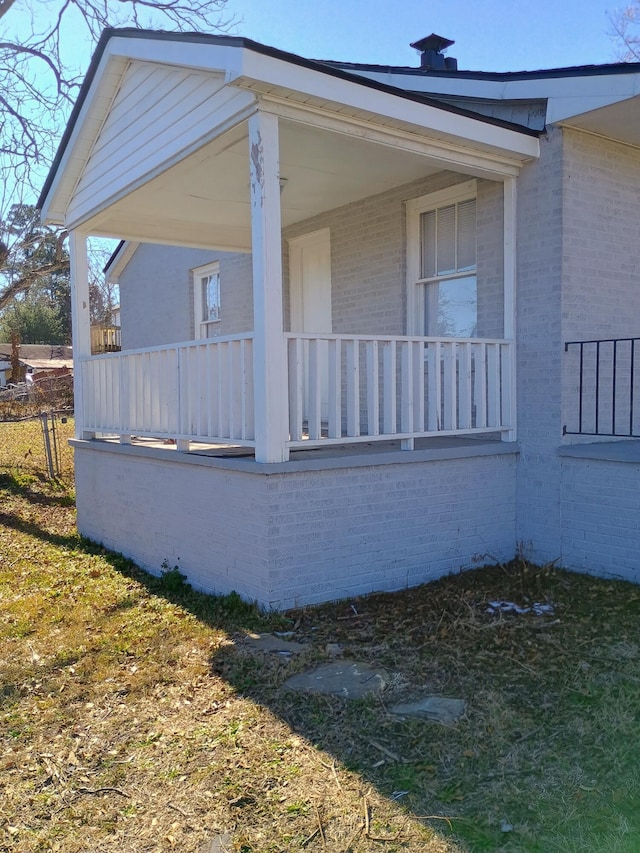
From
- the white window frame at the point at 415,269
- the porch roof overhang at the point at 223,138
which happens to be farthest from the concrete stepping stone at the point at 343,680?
the white window frame at the point at 415,269

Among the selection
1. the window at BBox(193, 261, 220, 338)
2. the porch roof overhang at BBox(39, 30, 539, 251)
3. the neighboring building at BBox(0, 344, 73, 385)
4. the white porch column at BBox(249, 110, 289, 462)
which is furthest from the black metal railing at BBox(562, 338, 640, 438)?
the neighboring building at BBox(0, 344, 73, 385)

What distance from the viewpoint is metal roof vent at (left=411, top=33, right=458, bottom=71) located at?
8.22m

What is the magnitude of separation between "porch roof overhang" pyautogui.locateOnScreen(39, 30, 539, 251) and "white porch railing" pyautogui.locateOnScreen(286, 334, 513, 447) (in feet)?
4.86

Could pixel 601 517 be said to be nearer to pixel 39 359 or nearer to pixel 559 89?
pixel 559 89

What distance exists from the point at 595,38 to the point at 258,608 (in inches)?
874

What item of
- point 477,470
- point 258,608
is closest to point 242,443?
point 258,608

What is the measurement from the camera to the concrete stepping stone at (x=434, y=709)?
11.5 feet

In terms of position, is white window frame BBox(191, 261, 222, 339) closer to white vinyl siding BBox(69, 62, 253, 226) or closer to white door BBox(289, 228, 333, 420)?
white door BBox(289, 228, 333, 420)

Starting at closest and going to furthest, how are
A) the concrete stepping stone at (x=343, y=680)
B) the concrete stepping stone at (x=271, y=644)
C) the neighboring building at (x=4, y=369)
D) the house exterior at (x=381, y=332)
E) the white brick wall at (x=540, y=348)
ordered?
1. the concrete stepping stone at (x=343, y=680)
2. the concrete stepping stone at (x=271, y=644)
3. the house exterior at (x=381, y=332)
4. the white brick wall at (x=540, y=348)
5. the neighboring building at (x=4, y=369)

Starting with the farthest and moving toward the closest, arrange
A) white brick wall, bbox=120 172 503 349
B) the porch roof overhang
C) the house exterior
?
white brick wall, bbox=120 172 503 349
the house exterior
the porch roof overhang

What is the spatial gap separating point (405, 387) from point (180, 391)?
74.3 inches

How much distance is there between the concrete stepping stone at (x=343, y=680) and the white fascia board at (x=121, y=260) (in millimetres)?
10408

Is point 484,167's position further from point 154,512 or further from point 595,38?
point 595,38

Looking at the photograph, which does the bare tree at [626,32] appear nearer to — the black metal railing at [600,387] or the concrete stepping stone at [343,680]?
the black metal railing at [600,387]
